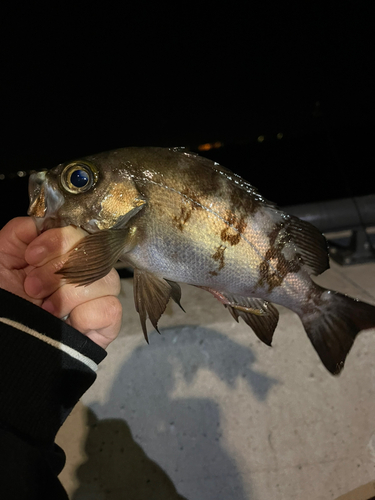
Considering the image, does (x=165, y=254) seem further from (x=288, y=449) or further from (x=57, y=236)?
(x=288, y=449)

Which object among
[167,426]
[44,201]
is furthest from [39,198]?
[167,426]

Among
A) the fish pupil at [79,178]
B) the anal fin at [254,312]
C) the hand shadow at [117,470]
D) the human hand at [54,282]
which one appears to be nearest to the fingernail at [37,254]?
the human hand at [54,282]

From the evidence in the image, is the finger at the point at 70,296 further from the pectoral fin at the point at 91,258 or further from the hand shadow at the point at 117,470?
the hand shadow at the point at 117,470

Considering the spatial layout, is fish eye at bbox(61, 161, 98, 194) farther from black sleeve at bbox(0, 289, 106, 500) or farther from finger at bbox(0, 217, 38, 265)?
black sleeve at bbox(0, 289, 106, 500)

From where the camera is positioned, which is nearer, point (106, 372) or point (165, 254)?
point (165, 254)

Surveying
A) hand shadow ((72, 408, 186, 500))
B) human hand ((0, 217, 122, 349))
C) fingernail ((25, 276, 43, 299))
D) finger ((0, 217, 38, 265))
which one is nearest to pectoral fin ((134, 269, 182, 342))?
human hand ((0, 217, 122, 349))

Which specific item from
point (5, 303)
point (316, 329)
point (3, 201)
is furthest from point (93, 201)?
point (3, 201)

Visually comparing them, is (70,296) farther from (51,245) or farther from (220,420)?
(220,420)
